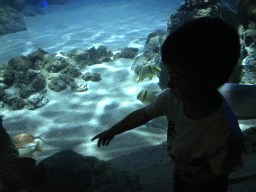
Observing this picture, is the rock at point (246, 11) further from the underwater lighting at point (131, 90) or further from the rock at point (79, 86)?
the rock at point (79, 86)

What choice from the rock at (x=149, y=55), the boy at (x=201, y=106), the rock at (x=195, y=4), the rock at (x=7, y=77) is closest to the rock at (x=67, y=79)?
the rock at (x=7, y=77)

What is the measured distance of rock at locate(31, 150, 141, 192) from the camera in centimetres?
183

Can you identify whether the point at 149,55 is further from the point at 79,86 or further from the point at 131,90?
the point at 79,86

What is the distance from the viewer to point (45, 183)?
1.92 meters

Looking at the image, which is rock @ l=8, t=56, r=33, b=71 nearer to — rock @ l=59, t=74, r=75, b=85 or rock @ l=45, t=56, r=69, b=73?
rock @ l=45, t=56, r=69, b=73

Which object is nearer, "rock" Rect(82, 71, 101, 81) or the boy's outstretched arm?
the boy's outstretched arm

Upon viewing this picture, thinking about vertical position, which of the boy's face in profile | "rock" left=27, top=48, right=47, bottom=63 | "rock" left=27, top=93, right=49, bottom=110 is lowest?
"rock" left=27, top=93, right=49, bottom=110

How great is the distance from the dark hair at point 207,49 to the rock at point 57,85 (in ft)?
20.1

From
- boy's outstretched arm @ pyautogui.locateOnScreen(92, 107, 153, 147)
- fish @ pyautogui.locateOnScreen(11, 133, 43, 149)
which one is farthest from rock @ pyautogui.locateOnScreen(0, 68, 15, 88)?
boy's outstretched arm @ pyautogui.locateOnScreen(92, 107, 153, 147)

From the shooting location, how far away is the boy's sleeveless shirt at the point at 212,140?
906 millimetres

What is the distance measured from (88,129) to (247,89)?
386 cm

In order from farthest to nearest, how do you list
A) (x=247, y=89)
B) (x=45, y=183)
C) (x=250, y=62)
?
(x=250, y=62) < (x=247, y=89) < (x=45, y=183)

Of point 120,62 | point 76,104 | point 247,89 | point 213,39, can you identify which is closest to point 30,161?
point 213,39

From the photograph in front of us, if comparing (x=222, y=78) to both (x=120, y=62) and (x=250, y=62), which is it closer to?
(x=250, y=62)
